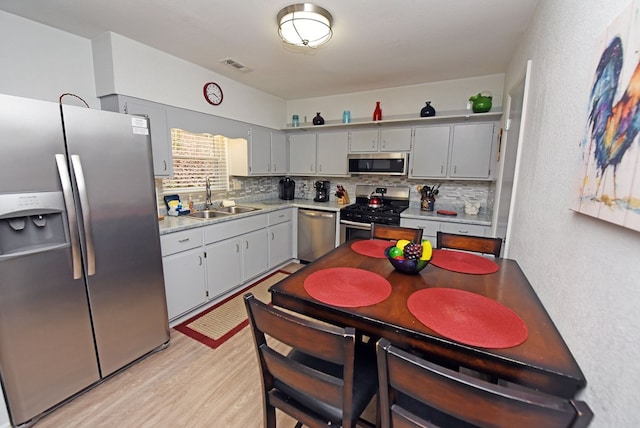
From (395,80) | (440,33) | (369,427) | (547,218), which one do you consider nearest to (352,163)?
(395,80)

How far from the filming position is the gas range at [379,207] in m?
3.28

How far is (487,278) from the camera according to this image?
1.38 m

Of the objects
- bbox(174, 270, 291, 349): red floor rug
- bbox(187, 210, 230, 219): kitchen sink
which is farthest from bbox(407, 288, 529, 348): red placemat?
bbox(187, 210, 230, 219): kitchen sink

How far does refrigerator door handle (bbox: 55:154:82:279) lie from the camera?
1.46 m

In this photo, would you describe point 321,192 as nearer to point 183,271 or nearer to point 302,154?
point 302,154

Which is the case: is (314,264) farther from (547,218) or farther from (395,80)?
(395,80)

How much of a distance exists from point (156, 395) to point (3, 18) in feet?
8.82

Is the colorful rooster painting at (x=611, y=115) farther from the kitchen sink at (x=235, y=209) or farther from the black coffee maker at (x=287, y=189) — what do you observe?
the black coffee maker at (x=287, y=189)

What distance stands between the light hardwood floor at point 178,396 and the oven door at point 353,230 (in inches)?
73.9

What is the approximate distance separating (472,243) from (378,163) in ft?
6.17

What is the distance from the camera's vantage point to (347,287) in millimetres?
1255

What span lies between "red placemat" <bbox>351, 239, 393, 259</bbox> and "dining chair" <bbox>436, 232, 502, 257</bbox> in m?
0.43

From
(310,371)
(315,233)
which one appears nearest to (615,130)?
(310,371)

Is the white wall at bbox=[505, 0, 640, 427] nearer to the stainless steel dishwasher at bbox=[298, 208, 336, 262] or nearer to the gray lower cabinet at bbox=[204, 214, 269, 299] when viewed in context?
the stainless steel dishwasher at bbox=[298, 208, 336, 262]
